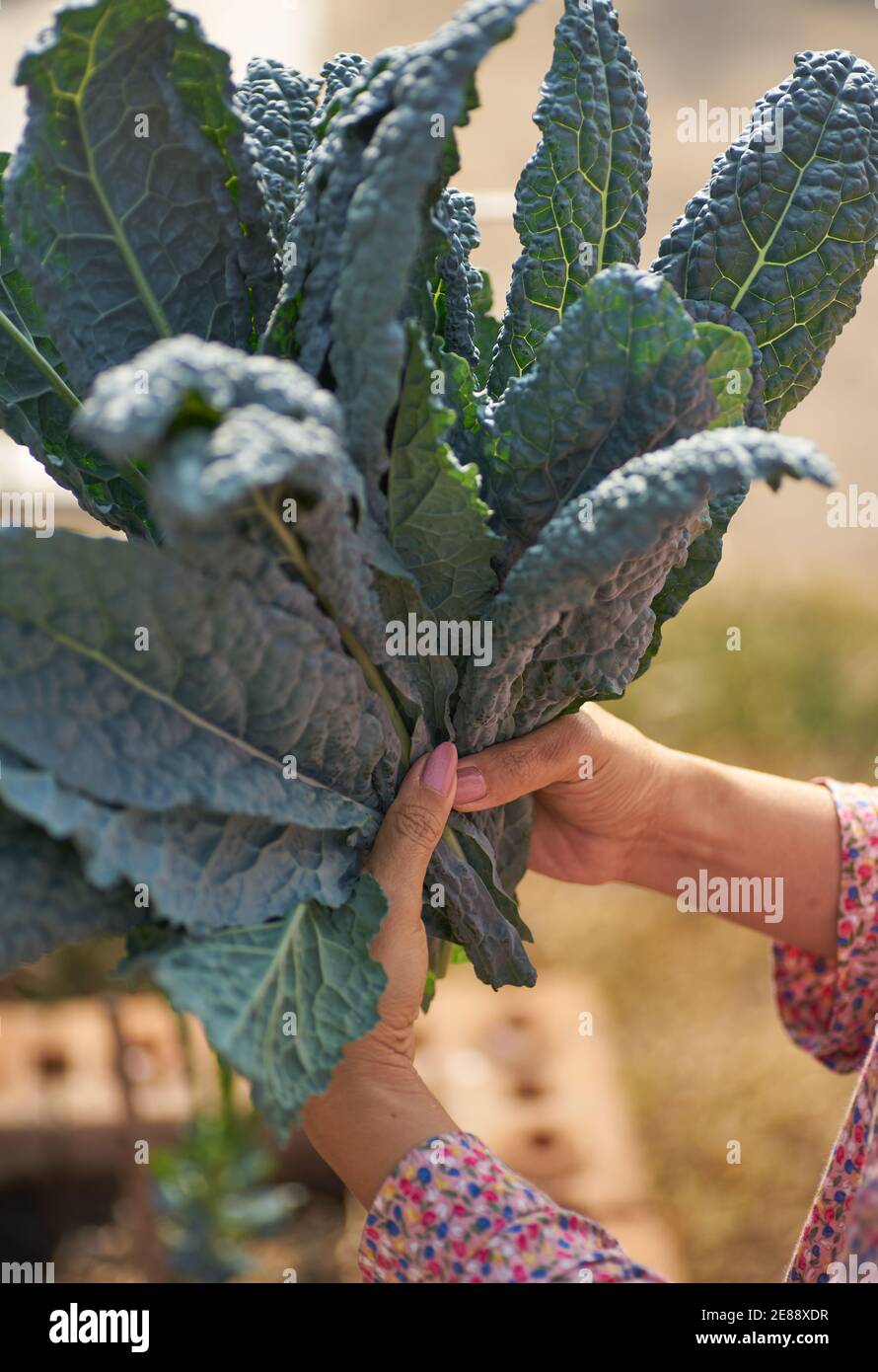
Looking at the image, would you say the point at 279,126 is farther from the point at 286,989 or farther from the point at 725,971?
the point at 725,971

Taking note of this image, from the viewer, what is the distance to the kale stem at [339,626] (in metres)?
0.69

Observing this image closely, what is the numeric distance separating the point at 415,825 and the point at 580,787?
34cm

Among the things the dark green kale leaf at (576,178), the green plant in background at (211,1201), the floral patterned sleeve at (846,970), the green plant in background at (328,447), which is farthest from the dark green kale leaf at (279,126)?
the green plant in background at (211,1201)

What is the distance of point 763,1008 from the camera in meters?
2.45

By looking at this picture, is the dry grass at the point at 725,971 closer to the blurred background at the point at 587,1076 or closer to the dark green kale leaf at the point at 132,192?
the blurred background at the point at 587,1076

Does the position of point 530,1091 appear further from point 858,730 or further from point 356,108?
point 356,108

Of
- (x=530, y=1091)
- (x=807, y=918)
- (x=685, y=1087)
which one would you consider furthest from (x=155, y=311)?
(x=685, y=1087)

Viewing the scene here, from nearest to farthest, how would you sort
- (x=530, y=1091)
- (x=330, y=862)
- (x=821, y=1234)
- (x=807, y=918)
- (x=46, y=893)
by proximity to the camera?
(x=46, y=893) → (x=330, y=862) → (x=821, y=1234) → (x=807, y=918) → (x=530, y=1091)

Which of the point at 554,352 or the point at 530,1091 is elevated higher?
the point at 554,352

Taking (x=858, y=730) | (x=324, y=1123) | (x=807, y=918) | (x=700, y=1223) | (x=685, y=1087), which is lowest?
(x=700, y=1223)

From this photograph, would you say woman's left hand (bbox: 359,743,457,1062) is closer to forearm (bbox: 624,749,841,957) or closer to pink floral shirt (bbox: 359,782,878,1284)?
pink floral shirt (bbox: 359,782,878,1284)

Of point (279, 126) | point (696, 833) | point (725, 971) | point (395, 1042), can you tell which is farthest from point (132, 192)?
point (725, 971)

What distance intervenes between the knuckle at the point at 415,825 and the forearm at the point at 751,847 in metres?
0.45

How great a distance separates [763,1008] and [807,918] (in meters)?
1.33
